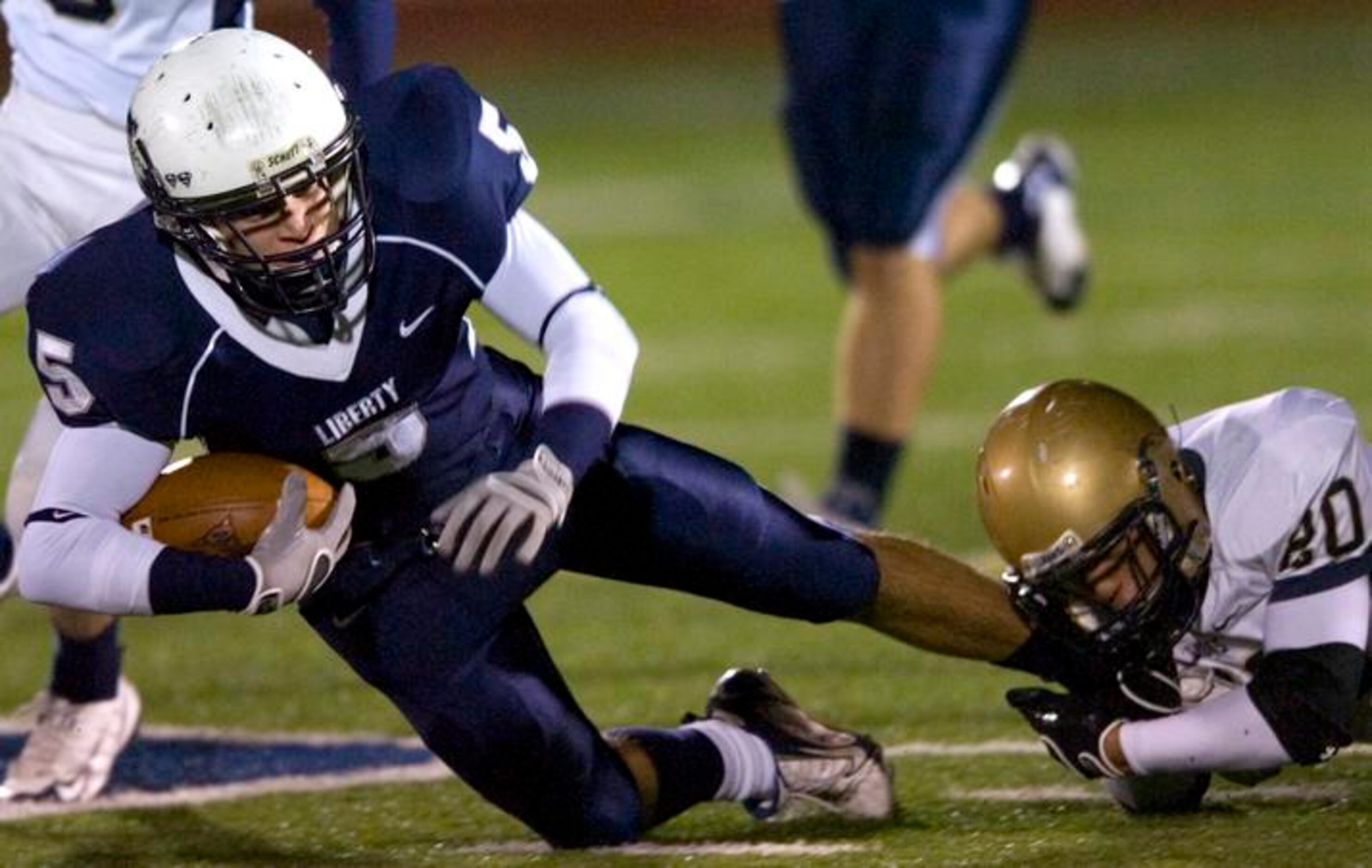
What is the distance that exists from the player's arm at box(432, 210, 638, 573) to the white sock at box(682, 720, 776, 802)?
1.52 ft

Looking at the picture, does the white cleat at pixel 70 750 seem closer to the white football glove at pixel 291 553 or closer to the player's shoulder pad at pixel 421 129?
the white football glove at pixel 291 553

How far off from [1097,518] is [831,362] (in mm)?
4575

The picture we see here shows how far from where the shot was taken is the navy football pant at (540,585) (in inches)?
132

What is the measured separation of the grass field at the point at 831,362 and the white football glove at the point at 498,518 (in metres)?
0.52

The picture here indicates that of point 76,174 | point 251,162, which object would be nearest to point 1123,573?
point 251,162

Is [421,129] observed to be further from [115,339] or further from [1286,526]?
[1286,526]

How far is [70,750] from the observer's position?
3920mm

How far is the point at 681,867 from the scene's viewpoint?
327 centimetres

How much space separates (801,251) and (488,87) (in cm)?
599

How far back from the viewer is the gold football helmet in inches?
127

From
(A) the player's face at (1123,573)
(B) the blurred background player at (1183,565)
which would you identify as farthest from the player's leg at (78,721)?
(A) the player's face at (1123,573)

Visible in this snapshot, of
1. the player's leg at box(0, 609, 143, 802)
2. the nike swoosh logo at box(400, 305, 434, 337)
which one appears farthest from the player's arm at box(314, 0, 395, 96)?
the player's leg at box(0, 609, 143, 802)

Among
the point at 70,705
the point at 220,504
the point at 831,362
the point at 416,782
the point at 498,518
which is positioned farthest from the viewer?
the point at 831,362

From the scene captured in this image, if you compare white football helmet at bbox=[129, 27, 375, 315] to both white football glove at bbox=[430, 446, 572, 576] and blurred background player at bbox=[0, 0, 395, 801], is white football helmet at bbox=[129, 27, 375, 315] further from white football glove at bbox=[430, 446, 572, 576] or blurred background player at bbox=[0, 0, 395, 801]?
blurred background player at bbox=[0, 0, 395, 801]
